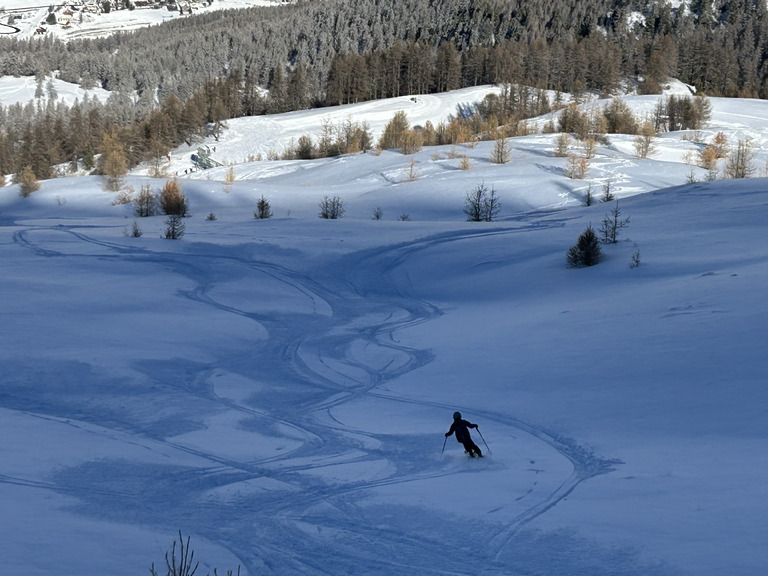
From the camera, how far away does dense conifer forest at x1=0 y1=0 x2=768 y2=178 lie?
8431cm

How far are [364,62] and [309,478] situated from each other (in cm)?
9341

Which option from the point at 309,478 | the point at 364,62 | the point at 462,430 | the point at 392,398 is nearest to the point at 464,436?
the point at 462,430

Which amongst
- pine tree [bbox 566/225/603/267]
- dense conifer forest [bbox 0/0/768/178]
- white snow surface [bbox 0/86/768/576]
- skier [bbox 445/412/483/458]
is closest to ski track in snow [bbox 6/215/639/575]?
white snow surface [bbox 0/86/768/576]

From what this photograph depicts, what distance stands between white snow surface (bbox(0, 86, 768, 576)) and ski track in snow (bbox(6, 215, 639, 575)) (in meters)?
0.04

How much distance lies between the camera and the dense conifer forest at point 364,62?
3319 inches

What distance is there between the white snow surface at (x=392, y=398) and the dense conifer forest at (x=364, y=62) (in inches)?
2265

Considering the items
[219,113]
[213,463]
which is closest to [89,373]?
[213,463]

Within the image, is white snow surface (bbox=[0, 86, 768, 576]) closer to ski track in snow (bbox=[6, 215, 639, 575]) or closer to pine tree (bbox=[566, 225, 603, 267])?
ski track in snow (bbox=[6, 215, 639, 575])

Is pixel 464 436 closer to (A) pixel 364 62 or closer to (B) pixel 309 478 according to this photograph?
(B) pixel 309 478

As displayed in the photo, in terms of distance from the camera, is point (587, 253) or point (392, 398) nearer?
point (392, 398)

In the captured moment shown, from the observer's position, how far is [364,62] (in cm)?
9738

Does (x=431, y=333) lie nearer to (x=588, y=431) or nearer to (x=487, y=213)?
(x=588, y=431)

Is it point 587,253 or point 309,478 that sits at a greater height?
point 587,253

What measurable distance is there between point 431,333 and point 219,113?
72353 mm
